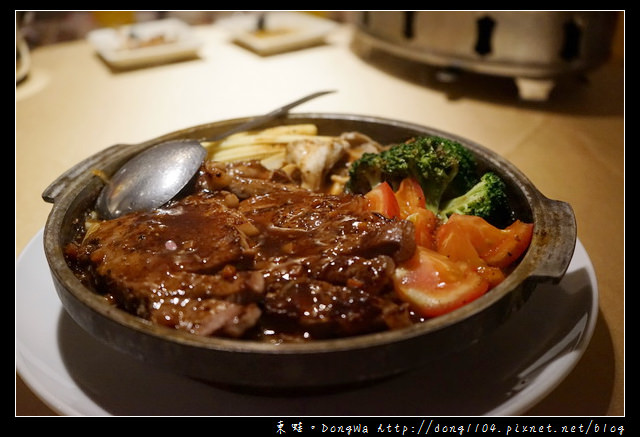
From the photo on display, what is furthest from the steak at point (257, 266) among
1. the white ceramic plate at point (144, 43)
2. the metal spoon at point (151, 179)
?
the white ceramic plate at point (144, 43)

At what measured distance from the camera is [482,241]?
1950 mm

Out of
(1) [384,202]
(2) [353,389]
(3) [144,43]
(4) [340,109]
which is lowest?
(2) [353,389]

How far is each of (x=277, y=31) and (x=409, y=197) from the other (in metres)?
3.80

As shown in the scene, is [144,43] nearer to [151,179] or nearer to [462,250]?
[151,179]

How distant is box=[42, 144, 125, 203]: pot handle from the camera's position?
6.81ft

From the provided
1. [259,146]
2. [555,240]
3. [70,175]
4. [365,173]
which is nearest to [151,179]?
[70,175]

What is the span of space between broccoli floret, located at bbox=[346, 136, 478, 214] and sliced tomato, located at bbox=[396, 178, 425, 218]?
0.03 metres

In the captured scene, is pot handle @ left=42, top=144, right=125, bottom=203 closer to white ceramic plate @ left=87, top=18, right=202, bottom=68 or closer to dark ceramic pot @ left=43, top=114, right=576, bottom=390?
dark ceramic pot @ left=43, top=114, right=576, bottom=390

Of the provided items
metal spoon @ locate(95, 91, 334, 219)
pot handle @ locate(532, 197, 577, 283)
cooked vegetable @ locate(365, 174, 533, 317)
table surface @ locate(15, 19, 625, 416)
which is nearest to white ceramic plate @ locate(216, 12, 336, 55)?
table surface @ locate(15, 19, 625, 416)

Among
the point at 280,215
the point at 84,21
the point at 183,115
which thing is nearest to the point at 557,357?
the point at 280,215

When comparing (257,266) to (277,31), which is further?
(277,31)

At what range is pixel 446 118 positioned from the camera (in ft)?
12.8

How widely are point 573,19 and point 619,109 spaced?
85 cm

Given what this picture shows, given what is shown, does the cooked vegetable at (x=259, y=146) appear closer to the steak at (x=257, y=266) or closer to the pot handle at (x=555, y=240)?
the steak at (x=257, y=266)
